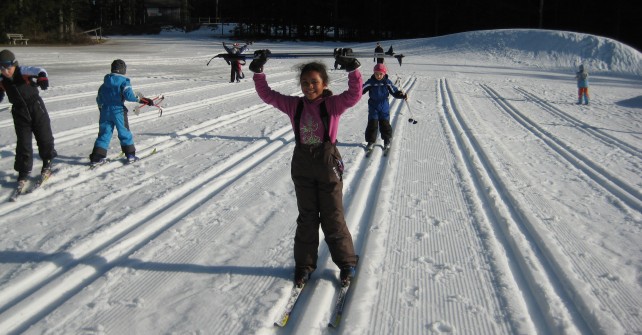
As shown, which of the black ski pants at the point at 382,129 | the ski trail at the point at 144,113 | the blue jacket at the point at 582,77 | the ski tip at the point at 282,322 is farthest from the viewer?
the blue jacket at the point at 582,77

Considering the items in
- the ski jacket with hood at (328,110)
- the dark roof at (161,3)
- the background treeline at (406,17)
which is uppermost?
the dark roof at (161,3)

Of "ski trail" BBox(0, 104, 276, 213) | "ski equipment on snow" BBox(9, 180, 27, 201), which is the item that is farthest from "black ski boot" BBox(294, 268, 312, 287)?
"ski equipment on snow" BBox(9, 180, 27, 201)

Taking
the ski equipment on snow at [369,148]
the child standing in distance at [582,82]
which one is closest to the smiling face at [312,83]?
the ski equipment on snow at [369,148]

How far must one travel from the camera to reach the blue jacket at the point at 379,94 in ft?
24.0

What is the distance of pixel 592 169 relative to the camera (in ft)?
21.9

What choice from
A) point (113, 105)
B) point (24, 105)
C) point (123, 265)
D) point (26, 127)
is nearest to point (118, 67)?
point (113, 105)

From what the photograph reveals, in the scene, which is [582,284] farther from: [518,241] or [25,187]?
[25,187]

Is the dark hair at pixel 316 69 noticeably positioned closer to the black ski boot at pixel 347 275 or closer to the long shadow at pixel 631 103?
the black ski boot at pixel 347 275

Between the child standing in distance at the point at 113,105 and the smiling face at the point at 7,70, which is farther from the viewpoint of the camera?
the child standing in distance at the point at 113,105

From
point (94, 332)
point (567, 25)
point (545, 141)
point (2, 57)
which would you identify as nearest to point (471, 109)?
point (545, 141)

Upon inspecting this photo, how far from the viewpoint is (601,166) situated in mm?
6852

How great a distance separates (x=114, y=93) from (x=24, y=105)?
112cm

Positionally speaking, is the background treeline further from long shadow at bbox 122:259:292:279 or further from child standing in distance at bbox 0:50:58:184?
long shadow at bbox 122:259:292:279

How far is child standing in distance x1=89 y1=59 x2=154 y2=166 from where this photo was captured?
5.99 meters
